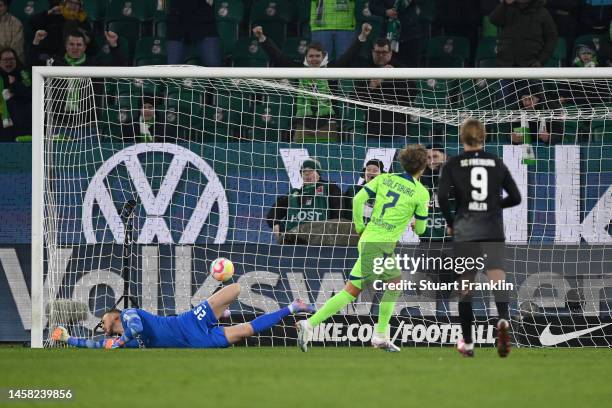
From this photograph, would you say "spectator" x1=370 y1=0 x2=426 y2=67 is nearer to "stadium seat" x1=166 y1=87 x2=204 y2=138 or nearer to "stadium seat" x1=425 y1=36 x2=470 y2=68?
"stadium seat" x1=425 y1=36 x2=470 y2=68

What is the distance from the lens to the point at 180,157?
44.0ft

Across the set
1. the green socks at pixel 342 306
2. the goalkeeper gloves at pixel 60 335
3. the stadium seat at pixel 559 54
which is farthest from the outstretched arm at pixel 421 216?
the stadium seat at pixel 559 54

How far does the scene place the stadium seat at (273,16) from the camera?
15953 millimetres

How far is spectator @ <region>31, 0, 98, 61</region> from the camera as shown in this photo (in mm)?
14945

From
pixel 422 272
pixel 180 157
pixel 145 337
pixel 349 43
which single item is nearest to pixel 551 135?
pixel 422 272

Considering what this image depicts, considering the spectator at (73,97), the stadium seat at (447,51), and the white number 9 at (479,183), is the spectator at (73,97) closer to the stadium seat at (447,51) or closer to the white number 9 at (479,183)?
the stadium seat at (447,51)

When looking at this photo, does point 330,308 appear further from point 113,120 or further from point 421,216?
point 113,120

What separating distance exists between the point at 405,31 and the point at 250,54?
2024 millimetres

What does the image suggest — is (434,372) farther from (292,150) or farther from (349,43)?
(349,43)

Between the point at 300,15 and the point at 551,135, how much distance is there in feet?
14.2

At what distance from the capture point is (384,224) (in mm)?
10750

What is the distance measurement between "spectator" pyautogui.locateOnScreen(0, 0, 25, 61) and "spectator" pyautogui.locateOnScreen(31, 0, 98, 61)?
208 millimetres

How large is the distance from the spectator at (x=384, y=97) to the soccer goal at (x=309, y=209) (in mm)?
28

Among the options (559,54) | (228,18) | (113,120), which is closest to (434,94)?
(559,54)
